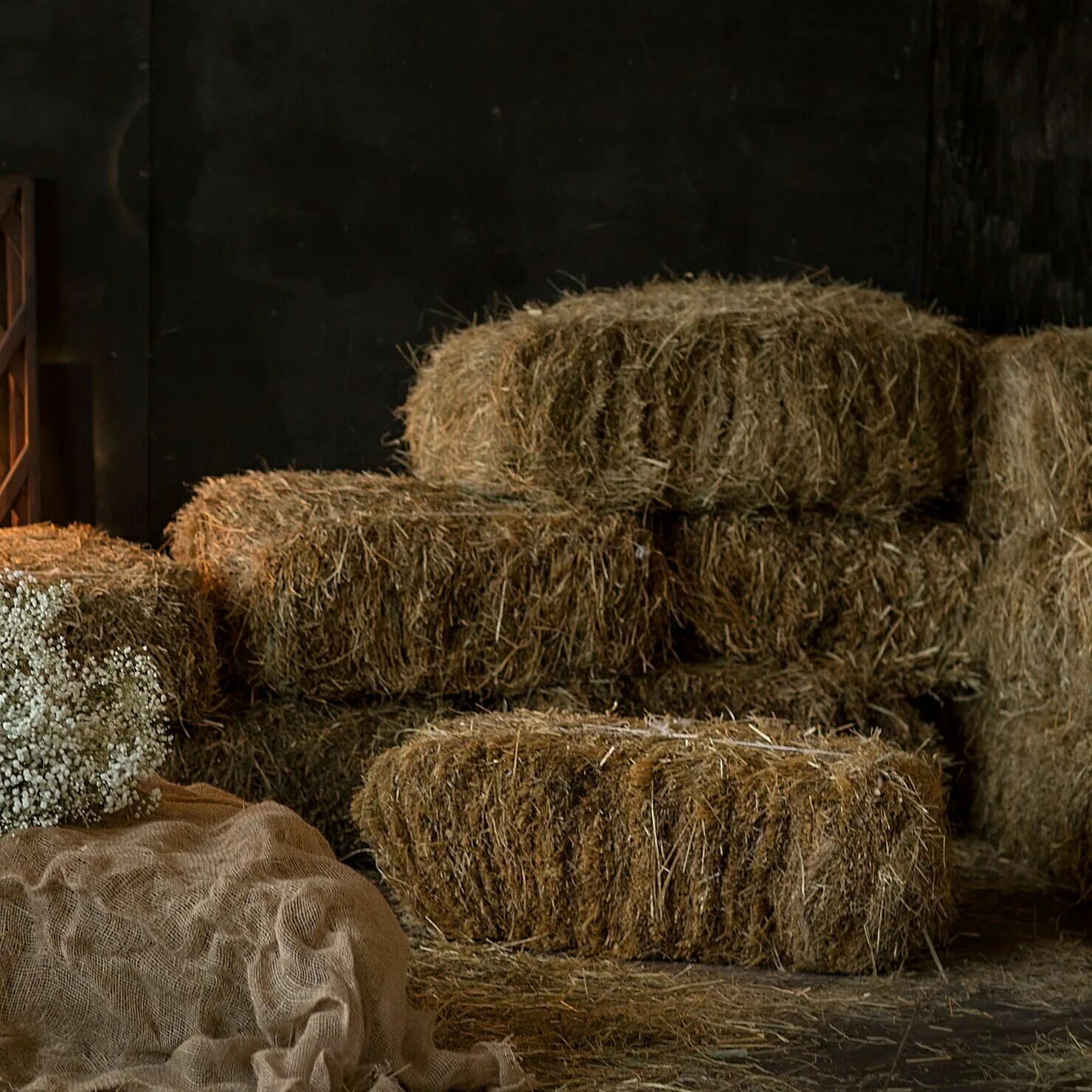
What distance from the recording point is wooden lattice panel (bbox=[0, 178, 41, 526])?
4.20m

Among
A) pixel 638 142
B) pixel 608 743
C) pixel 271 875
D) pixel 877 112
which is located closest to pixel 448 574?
pixel 608 743

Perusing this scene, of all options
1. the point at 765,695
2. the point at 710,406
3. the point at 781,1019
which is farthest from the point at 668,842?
the point at 710,406

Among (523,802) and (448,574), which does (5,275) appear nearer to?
(448,574)

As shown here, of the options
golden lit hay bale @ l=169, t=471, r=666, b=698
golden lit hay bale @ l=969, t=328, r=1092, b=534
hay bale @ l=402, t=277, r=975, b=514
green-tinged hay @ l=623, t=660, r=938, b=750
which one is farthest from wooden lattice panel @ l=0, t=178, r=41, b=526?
golden lit hay bale @ l=969, t=328, r=1092, b=534

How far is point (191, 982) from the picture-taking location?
2.19m

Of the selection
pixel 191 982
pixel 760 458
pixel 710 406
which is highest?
pixel 710 406

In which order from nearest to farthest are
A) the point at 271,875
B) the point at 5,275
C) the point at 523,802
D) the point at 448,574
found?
the point at 271,875
the point at 523,802
the point at 448,574
the point at 5,275

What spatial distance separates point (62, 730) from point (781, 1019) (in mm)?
1316

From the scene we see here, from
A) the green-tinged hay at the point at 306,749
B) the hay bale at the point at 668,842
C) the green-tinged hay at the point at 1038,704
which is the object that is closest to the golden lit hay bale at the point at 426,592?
the green-tinged hay at the point at 306,749

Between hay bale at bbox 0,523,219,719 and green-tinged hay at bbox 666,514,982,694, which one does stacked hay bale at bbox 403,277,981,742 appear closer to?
green-tinged hay at bbox 666,514,982,694

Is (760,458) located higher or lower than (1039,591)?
higher

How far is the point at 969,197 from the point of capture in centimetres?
456

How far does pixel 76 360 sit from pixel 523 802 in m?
2.12

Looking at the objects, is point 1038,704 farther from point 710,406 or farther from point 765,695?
point 710,406
